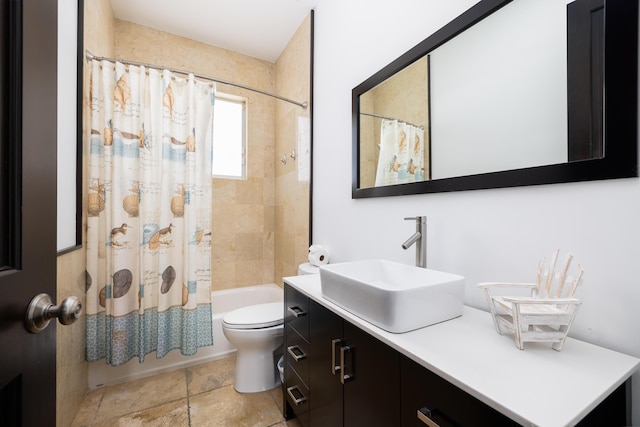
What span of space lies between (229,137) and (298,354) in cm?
216

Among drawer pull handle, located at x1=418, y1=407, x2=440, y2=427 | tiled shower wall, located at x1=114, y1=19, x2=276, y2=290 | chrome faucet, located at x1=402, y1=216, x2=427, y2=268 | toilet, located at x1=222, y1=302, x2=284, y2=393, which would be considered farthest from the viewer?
tiled shower wall, located at x1=114, y1=19, x2=276, y2=290

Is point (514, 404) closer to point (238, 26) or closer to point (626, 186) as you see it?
point (626, 186)

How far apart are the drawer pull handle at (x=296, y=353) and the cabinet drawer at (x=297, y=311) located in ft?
0.28

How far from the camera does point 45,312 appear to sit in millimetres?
541

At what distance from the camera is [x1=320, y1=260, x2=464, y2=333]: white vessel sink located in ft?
2.54

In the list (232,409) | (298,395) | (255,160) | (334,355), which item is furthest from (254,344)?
(255,160)

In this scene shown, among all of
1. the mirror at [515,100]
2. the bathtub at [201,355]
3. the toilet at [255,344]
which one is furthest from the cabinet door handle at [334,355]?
the bathtub at [201,355]

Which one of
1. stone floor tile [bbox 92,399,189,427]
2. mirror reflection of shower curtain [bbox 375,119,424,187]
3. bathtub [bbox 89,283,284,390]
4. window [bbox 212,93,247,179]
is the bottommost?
stone floor tile [bbox 92,399,189,427]

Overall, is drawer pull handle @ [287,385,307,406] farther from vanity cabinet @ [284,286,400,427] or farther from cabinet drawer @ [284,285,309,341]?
cabinet drawer @ [284,285,309,341]

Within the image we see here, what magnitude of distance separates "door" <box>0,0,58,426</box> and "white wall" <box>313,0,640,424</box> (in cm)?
119

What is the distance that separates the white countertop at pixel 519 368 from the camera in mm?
477

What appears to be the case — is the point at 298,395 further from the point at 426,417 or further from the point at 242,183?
the point at 242,183

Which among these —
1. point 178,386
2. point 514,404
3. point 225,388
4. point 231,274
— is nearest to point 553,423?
point 514,404

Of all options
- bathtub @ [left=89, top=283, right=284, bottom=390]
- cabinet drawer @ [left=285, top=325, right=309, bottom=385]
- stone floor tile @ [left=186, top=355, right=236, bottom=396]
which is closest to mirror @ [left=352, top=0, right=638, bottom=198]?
cabinet drawer @ [left=285, top=325, right=309, bottom=385]
